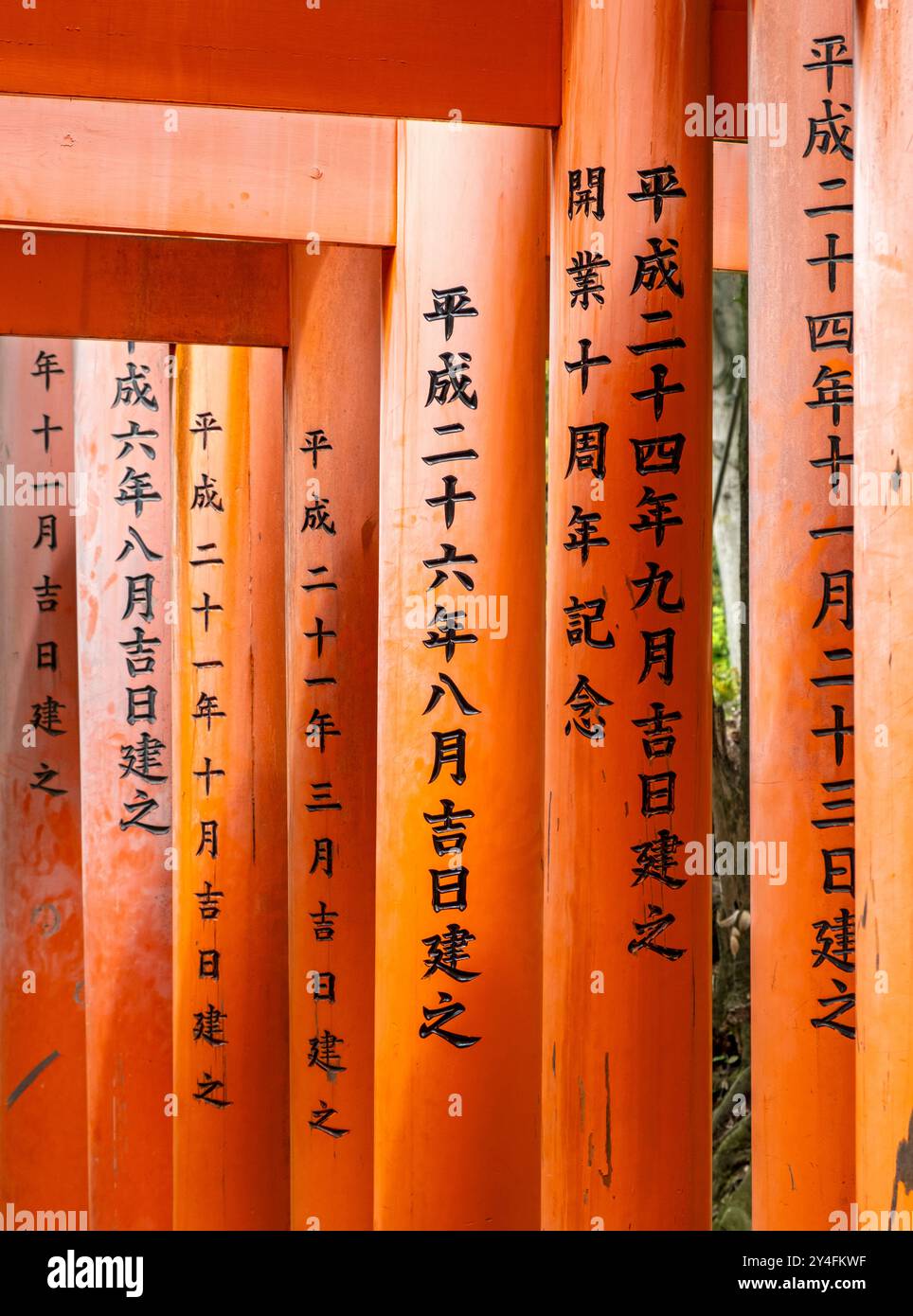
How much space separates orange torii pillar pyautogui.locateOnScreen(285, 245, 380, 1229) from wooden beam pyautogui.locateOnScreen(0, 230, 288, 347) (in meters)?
0.26

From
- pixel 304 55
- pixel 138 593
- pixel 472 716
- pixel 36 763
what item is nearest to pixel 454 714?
pixel 472 716

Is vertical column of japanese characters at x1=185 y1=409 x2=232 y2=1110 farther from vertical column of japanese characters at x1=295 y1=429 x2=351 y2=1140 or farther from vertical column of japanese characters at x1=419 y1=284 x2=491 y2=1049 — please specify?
vertical column of japanese characters at x1=419 y1=284 x2=491 y2=1049

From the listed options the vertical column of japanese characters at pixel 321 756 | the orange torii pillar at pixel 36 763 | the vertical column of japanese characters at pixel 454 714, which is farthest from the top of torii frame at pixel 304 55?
the orange torii pillar at pixel 36 763

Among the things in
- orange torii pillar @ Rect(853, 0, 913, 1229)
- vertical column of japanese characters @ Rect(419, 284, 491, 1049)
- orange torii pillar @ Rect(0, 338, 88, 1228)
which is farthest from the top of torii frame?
orange torii pillar @ Rect(0, 338, 88, 1228)

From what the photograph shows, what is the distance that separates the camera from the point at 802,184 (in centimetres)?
525

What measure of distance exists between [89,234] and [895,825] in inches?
225

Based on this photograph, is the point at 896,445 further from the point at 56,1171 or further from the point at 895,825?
the point at 56,1171

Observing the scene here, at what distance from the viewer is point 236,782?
29.0 ft

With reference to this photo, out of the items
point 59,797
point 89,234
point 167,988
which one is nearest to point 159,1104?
point 167,988

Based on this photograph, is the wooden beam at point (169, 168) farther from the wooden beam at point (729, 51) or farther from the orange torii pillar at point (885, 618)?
the orange torii pillar at point (885, 618)

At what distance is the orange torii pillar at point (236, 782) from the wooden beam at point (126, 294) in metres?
0.64

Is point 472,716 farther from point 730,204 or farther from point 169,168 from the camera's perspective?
point 730,204

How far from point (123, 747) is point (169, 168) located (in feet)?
12.4

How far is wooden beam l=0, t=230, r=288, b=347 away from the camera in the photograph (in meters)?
8.12
